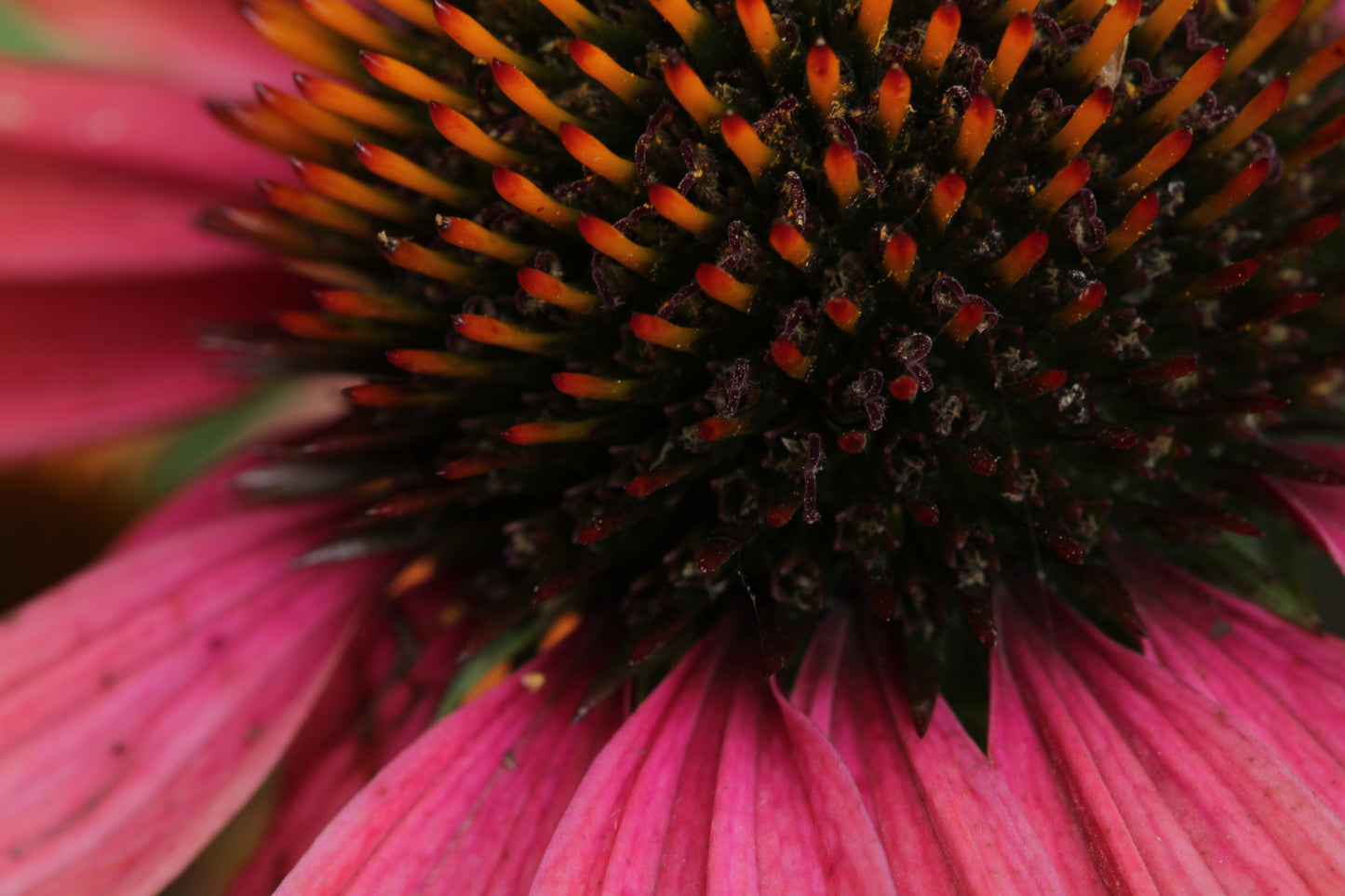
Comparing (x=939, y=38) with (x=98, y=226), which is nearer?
(x=939, y=38)

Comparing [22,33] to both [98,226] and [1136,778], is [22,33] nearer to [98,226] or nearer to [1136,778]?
[98,226]

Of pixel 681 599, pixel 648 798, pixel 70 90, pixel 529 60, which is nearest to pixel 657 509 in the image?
pixel 681 599

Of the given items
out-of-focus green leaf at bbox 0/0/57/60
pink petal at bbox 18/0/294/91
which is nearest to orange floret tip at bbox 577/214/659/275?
pink petal at bbox 18/0/294/91

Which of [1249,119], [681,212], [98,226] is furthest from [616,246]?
[98,226]

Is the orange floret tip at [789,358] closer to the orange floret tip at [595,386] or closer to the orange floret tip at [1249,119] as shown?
the orange floret tip at [595,386]

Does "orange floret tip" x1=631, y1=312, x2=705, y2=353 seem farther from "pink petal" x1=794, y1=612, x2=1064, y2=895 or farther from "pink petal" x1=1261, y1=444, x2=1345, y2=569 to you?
"pink petal" x1=1261, y1=444, x2=1345, y2=569

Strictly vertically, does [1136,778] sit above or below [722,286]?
below

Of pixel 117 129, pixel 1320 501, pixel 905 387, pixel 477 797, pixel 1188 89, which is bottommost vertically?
pixel 477 797

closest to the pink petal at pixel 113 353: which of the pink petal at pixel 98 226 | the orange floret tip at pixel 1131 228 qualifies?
the pink petal at pixel 98 226
